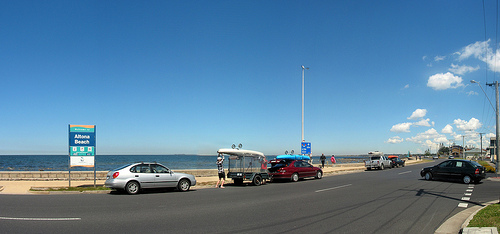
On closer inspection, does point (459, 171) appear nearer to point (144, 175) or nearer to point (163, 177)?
point (163, 177)

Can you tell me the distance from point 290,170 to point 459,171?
10549mm

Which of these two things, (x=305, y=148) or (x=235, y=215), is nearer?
(x=235, y=215)

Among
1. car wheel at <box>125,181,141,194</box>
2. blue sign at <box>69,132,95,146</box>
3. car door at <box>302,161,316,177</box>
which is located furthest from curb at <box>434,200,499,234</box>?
blue sign at <box>69,132,95,146</box>

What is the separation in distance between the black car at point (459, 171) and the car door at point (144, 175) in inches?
710

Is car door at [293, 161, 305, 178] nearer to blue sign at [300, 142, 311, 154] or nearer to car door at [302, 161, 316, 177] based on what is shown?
car door at [302, 161, 316, 177]

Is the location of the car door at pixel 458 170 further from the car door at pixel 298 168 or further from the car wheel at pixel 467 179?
the car door at pixel 298 168

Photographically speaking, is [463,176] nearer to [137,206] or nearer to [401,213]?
[401,213]

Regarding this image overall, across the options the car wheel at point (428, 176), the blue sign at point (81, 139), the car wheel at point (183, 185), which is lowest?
the car wheel at point (428, 176)

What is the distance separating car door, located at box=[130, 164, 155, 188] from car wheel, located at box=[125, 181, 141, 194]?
201mm

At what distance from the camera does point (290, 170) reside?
72.7ft

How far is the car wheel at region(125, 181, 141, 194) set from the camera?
578 inches

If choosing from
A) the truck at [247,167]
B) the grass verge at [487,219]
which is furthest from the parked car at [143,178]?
the grass verge at [487,219]

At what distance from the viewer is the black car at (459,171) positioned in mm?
19906

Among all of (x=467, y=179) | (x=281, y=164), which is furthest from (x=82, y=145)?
(x=467, y=179)
